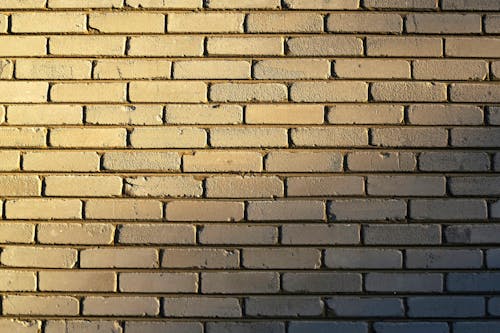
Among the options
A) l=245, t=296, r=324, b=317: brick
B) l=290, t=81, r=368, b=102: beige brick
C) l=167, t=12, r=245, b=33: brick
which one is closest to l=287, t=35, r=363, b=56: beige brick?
l=290, t=81, r=368, b=102: beige brick

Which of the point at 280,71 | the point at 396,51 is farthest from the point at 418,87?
the point at 280,71

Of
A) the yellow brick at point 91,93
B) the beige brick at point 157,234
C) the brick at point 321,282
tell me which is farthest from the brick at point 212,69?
the brick at point 321,282

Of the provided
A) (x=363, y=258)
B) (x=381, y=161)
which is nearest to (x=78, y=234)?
(x=363, y=258)

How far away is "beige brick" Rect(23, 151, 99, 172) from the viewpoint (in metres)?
2.44

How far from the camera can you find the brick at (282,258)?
239cm

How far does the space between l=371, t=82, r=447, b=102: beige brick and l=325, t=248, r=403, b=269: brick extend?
59cm

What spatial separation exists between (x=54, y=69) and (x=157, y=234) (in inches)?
30.2

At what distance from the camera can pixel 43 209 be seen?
95.5 inches

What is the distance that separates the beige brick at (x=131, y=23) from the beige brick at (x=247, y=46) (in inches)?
8.6

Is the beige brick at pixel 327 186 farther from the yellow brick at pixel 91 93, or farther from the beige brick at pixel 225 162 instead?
the yellow brick at pixel 91 93

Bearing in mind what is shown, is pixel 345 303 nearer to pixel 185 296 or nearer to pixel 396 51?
pixel 185 296

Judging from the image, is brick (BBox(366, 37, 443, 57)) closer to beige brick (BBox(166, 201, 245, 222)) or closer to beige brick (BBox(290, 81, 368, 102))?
beige brick (BBox(290, 81, 368, 102))

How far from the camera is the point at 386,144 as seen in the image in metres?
2.42

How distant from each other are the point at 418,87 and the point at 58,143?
4.64 ft
